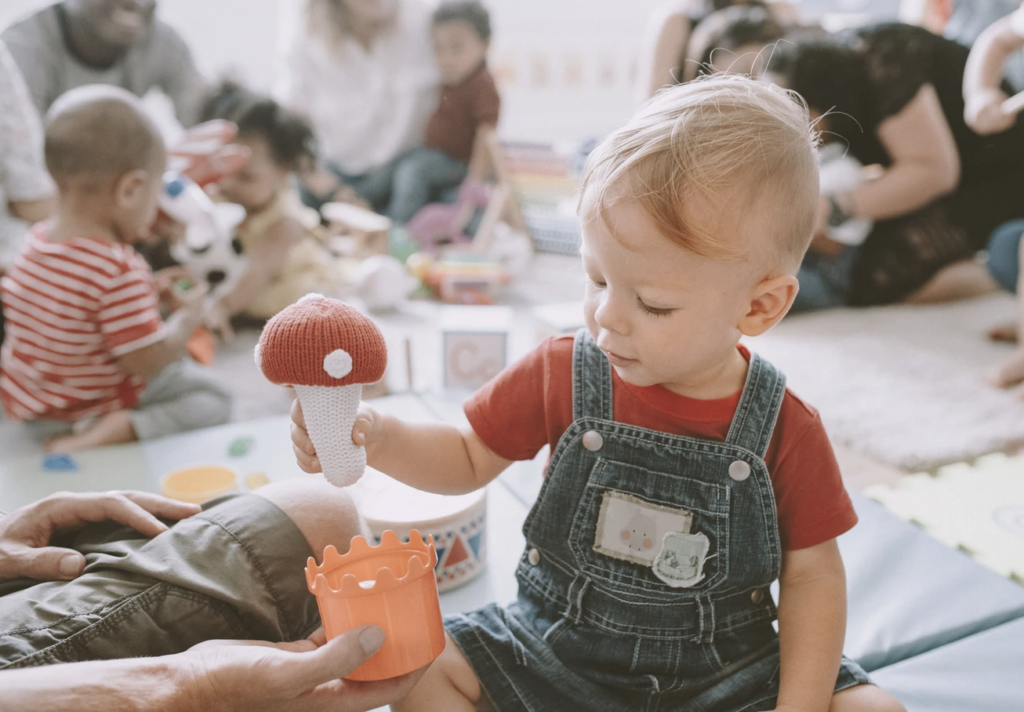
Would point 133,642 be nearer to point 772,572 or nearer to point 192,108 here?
point 772,572

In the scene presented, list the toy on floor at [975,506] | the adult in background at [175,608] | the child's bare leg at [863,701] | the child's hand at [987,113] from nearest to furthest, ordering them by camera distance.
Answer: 1. the adult in background at [175,608]
2. the child's bare leg at [863,701]
3. the toy on floor at [975,506]
4. the child's hand at [987,113]

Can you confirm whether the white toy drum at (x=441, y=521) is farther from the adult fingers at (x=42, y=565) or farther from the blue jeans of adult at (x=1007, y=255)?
the blue jeans of adult at (x=1007, y=255)

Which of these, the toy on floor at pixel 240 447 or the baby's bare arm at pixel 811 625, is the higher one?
the baby's bare arm at pixel 811 625

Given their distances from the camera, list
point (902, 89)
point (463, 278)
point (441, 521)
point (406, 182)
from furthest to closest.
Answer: point (406, 182) < point (463, 278) < point (902, 89) < point (441, 521)

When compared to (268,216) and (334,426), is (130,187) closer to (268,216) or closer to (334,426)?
(268,216)

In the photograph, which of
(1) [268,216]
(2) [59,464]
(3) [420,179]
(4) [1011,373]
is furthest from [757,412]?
(3) [420,179]

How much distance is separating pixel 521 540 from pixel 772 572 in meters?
0.39

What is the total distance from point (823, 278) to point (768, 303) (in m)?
1.48

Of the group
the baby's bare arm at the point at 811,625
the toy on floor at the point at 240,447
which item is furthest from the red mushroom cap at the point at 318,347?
the toy on floor at the point at 240,447

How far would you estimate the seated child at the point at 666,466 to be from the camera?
1.85 ft

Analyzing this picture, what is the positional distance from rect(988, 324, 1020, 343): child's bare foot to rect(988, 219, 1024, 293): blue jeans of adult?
11 centimetres

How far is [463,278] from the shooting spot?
2.10 m

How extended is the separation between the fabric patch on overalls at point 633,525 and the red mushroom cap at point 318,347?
0.25 m

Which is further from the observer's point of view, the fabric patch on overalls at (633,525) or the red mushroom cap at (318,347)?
the fabric patch on overalls at (633,525)
